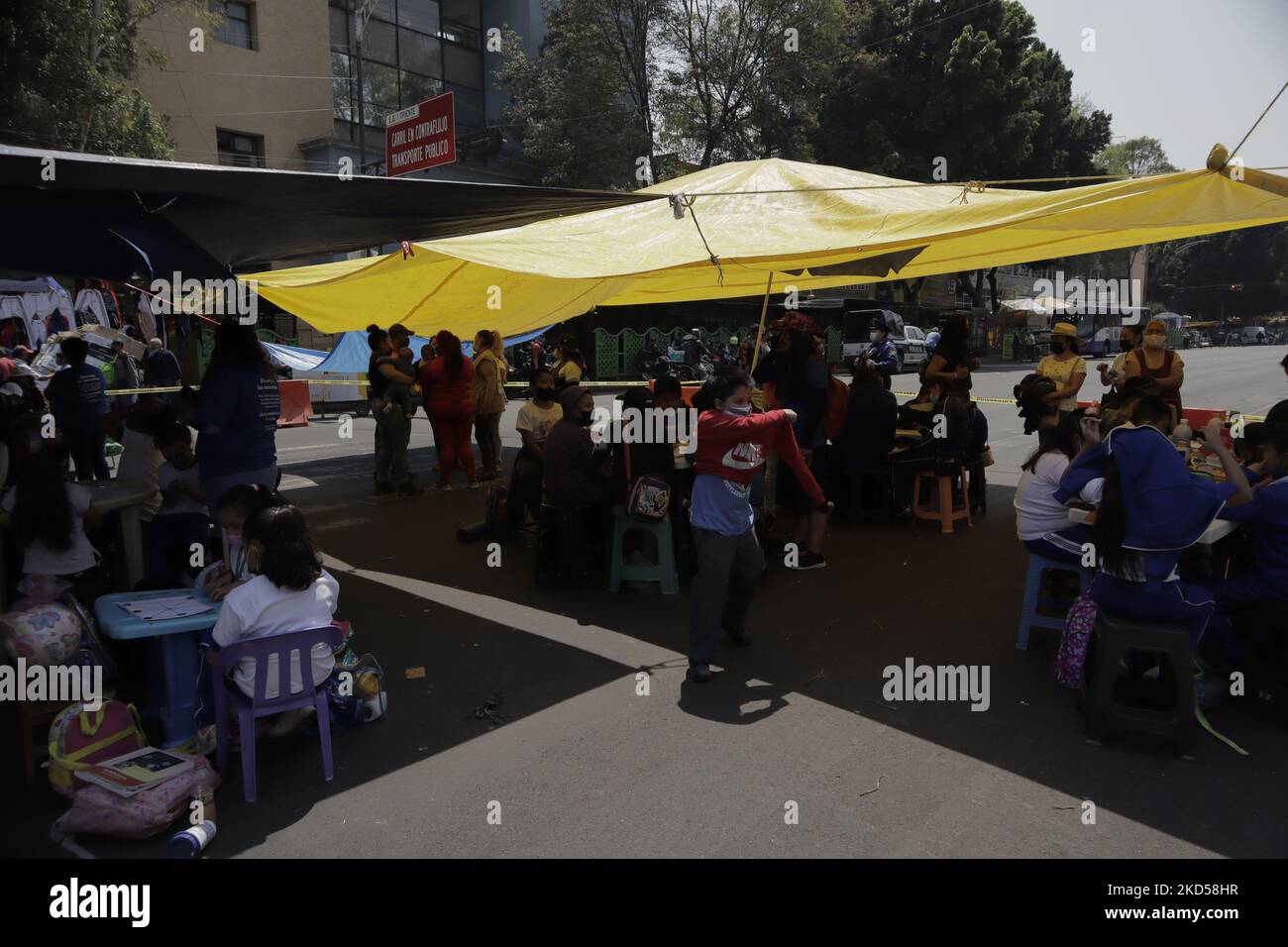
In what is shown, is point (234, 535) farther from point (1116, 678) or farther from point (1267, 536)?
point (1267, 536)

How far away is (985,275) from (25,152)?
142 feet

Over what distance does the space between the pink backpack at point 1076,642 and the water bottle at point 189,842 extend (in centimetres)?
383

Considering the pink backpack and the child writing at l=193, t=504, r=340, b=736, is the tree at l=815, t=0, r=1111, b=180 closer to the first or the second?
the pink backpack

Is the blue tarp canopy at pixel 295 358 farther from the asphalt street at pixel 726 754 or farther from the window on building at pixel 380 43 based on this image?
the window on building at pixel 380 43

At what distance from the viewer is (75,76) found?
44.7 ft

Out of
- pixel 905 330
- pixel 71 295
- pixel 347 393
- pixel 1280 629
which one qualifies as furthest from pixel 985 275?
pixel 1280 629

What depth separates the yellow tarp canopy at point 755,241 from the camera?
5141 mm

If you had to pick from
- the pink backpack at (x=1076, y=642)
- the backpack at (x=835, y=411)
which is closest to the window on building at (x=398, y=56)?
the backpack at (x=835, y=411)

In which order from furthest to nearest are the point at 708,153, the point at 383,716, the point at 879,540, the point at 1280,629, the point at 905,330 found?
1. the point at 905,330
2. the point at 708,153
3. the point at 879,540
4. the point at 383,716
5. the point at 1280,629

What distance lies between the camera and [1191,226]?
5914mm

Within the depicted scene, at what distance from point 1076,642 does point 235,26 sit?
25.2 metres

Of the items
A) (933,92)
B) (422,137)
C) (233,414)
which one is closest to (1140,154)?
(933,92)
